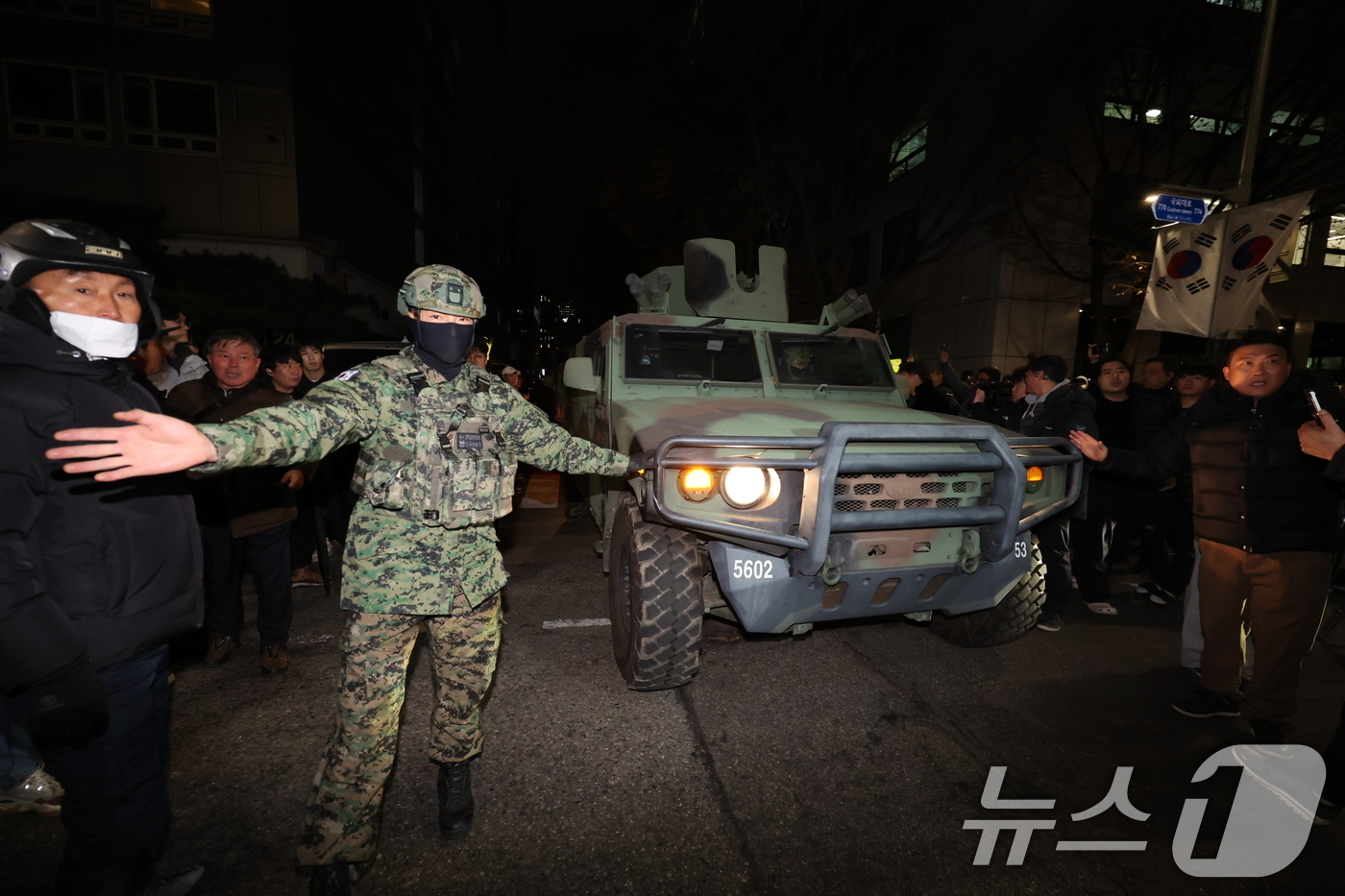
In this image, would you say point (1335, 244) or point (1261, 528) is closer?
point (1261, 528)

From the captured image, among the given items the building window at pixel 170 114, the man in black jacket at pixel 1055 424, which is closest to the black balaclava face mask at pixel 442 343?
the man in black jacket at pixel 1055 424

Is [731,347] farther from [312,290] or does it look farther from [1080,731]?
[312,290]

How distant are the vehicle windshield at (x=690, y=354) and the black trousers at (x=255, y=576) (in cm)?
230

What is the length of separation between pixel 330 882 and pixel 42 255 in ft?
6.28

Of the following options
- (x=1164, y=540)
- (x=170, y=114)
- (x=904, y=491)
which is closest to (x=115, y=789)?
(x=904, y=491)

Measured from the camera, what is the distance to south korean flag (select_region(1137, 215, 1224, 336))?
254 inches

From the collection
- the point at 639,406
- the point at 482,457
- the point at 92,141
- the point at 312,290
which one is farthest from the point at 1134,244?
the point at 92,141

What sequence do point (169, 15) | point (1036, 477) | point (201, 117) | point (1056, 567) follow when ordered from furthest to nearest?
point (201, 117)
point (169, 15)
point (1056, 567)
point (1036, 477)

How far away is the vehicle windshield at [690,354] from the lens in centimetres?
416

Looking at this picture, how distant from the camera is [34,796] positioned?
7.35 feet

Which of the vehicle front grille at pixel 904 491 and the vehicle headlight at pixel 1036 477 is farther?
the vehicle headlight at pixel 1036 477

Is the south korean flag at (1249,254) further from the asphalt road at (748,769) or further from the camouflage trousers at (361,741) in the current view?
the camouflage trousers at (361,741)

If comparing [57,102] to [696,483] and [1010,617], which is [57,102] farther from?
[1010,617]

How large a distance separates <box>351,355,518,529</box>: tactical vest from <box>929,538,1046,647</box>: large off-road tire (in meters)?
2.65
